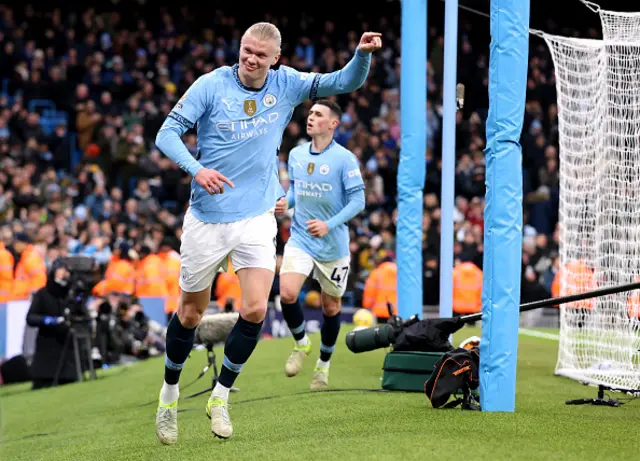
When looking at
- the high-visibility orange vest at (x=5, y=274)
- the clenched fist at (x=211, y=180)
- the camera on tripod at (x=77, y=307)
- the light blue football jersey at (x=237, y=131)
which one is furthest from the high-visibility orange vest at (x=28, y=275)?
the clenched fist at (x=211, y=180)

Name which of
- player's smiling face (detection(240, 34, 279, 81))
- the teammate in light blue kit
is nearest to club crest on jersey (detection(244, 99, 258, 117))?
player's smiling face (detection(240, 34, 279, 81))

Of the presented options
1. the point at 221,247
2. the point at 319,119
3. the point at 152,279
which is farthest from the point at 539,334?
the point at 221,247

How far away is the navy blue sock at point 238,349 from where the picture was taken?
20.5ft

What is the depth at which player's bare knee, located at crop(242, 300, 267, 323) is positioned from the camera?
6164 millimetres

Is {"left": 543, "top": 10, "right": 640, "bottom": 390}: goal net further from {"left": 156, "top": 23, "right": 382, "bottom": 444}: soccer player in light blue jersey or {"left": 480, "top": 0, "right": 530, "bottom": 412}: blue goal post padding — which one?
{"left": 156, "top": 23, "right": 382, "bottom": 444}: soccer player in light blue jersey

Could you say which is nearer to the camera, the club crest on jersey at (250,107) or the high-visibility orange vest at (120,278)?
the club crest on jersey at (250,107)

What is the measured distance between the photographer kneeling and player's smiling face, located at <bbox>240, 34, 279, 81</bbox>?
25.8 feet

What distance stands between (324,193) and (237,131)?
327 cm

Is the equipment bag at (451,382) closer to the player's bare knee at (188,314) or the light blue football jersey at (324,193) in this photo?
the player's bare knee at (188,314)

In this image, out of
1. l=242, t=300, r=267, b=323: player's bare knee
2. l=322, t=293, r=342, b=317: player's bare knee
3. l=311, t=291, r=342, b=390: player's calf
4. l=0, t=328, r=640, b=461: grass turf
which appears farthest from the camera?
l=322, t=293, r=342, b=317: player's bare knee

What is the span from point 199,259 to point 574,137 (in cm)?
603

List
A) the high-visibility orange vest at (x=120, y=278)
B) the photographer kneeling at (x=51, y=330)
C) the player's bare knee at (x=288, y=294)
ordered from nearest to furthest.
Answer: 1. the player's bare knee at (x=288, y=294)
2. the photographer kneeling at (x=51, y=330)
3. the high-visibility orange vest at (x=120, y=278)

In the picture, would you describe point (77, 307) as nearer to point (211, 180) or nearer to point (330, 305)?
point (330, 305)

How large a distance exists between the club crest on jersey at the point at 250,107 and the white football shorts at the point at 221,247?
2.06ft
